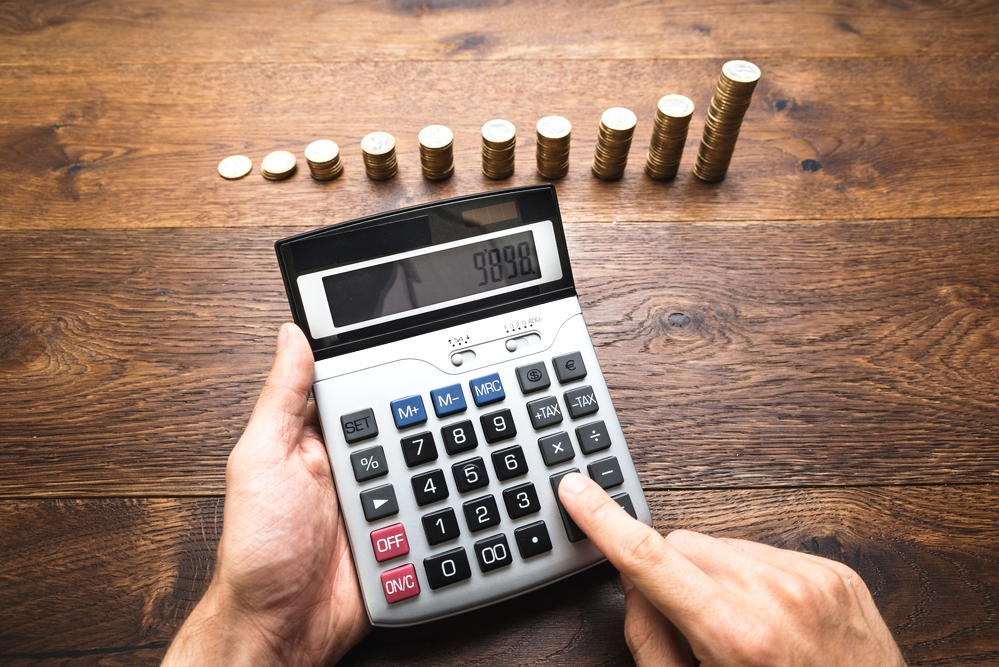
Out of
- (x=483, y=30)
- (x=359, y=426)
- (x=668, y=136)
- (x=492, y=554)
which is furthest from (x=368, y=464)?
(x=483, y=30)

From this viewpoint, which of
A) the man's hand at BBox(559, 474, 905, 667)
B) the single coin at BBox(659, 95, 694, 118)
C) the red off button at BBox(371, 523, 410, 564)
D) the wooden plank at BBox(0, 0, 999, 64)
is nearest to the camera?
the man's hand at BBox(559, 474, 905, 667)

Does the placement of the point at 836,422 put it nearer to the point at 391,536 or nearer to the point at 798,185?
the point at 798,185

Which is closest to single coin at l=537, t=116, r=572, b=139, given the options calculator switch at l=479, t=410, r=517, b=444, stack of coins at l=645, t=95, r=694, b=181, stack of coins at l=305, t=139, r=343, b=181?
stack of coins at l=645, t=95, r=694, b=181

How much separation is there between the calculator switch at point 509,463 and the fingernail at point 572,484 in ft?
0.15

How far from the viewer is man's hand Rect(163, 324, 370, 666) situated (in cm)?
60

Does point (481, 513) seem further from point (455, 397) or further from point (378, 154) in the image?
point (378, 154)

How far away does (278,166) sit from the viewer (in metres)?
0.90

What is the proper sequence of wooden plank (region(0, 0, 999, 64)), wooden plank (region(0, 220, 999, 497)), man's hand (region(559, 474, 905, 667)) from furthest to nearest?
wooden plank (region(0, 0, 999, 64)) < wooden plank (region(0, 220, 999, 497)) < man's hand (region(559, 474, 905, 667))

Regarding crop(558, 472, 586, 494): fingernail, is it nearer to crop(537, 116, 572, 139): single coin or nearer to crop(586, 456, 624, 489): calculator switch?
crop(586, 456, 624, 489): calculator switch

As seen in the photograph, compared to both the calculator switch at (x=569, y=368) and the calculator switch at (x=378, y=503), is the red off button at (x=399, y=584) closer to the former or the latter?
the calculator switch at (x=378, y=503)

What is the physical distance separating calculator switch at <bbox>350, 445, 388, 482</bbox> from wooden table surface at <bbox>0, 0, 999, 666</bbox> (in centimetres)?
16

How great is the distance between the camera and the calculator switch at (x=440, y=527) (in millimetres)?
632

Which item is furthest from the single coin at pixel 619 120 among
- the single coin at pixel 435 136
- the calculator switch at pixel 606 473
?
the calculator switch at pixel 606 473

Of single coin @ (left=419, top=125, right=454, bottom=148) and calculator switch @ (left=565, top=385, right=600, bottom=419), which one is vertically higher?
single coin @ (left=419, top=125, right=454, bottom=148)
